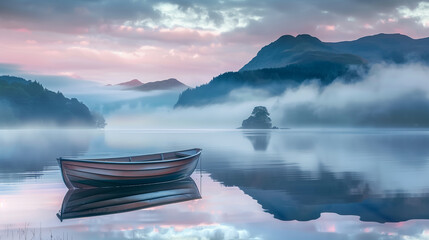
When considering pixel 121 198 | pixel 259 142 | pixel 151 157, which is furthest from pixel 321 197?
pixel 259 142

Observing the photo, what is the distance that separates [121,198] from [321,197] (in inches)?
448

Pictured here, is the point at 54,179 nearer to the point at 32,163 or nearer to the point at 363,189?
the point at 32,163

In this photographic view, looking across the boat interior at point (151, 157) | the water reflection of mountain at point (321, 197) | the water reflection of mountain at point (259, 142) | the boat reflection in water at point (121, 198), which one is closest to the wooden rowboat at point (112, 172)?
the boat reflection in water at point (121, 198)

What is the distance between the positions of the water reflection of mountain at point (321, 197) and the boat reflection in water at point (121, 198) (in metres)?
3.94

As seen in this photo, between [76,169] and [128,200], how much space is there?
183 inches

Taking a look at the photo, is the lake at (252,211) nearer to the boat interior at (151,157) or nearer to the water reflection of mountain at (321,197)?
the water reflection of mountain at (321,197)

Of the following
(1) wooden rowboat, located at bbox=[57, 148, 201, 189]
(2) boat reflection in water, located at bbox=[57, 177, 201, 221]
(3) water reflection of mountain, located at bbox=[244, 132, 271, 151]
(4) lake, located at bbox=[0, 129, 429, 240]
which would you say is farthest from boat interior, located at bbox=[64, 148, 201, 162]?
(3) water reflection of mountain, located at bbox=[244, 132, 271, 151]

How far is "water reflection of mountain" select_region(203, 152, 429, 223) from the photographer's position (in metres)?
20.3

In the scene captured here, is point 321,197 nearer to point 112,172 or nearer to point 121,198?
point 121,198

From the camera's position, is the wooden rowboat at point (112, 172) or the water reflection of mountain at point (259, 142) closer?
the wooden rowboat at point (112, 172)

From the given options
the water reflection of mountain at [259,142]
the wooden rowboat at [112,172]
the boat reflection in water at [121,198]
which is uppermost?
the wooden rowboat at [112,172]

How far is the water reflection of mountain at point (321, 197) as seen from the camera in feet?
66.5

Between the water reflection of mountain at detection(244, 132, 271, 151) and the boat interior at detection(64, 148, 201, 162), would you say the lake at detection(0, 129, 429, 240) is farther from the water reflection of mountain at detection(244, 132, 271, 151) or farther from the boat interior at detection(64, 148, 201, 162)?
the water reflection of mountain at detection(244, 132, 271, 151)

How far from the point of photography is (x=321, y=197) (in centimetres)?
2445
